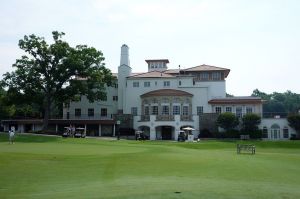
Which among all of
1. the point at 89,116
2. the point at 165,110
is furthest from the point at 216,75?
the point at 89,116

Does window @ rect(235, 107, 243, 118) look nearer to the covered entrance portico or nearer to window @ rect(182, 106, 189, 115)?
window @ rect(182, 106, 189, 115)

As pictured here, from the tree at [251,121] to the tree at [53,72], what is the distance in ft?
77.6

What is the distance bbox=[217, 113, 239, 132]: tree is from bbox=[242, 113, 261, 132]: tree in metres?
1.46

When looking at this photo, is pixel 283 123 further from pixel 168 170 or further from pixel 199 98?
pixel 168 170

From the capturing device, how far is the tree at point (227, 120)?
63656 millimetres

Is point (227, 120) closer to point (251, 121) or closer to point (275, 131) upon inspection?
point (251, 121)

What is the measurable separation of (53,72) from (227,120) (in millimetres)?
27633

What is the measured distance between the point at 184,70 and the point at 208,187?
213 feet

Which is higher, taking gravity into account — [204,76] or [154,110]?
[204,76]

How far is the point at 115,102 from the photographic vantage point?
79.3 meters

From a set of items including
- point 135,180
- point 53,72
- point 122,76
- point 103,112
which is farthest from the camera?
point 103,112

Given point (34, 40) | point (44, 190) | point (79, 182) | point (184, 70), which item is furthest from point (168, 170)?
point (184, 70)

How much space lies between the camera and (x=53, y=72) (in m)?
62.9

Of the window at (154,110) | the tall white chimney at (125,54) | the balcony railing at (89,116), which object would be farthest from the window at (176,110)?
the tall white chimney at (125,54)
